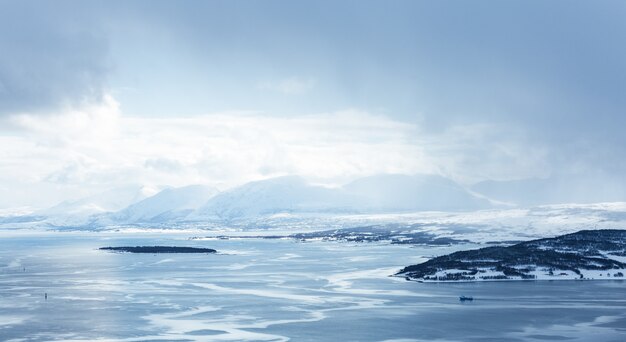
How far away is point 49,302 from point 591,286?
8793cm

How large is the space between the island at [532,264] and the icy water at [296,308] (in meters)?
7.63

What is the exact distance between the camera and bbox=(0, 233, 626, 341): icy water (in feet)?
271

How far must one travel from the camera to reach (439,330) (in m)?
85.4

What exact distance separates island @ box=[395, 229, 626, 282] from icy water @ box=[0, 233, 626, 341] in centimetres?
763

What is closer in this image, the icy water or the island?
the icy water

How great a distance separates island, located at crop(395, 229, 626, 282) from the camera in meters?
146

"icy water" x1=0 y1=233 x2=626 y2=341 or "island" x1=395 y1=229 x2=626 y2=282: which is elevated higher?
"island" x1=395 y1=229 x2=626 y2=282

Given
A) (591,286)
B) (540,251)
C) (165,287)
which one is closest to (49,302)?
(165,287)

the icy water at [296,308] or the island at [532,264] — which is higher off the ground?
the island at [532,264]

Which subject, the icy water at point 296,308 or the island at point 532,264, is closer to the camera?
the icy water at point 296,308

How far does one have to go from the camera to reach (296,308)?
4060 inches

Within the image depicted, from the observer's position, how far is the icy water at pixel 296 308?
82.6 metres

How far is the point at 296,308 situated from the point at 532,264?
6818cm

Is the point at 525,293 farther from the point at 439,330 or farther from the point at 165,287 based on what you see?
→ the point at 165,287
